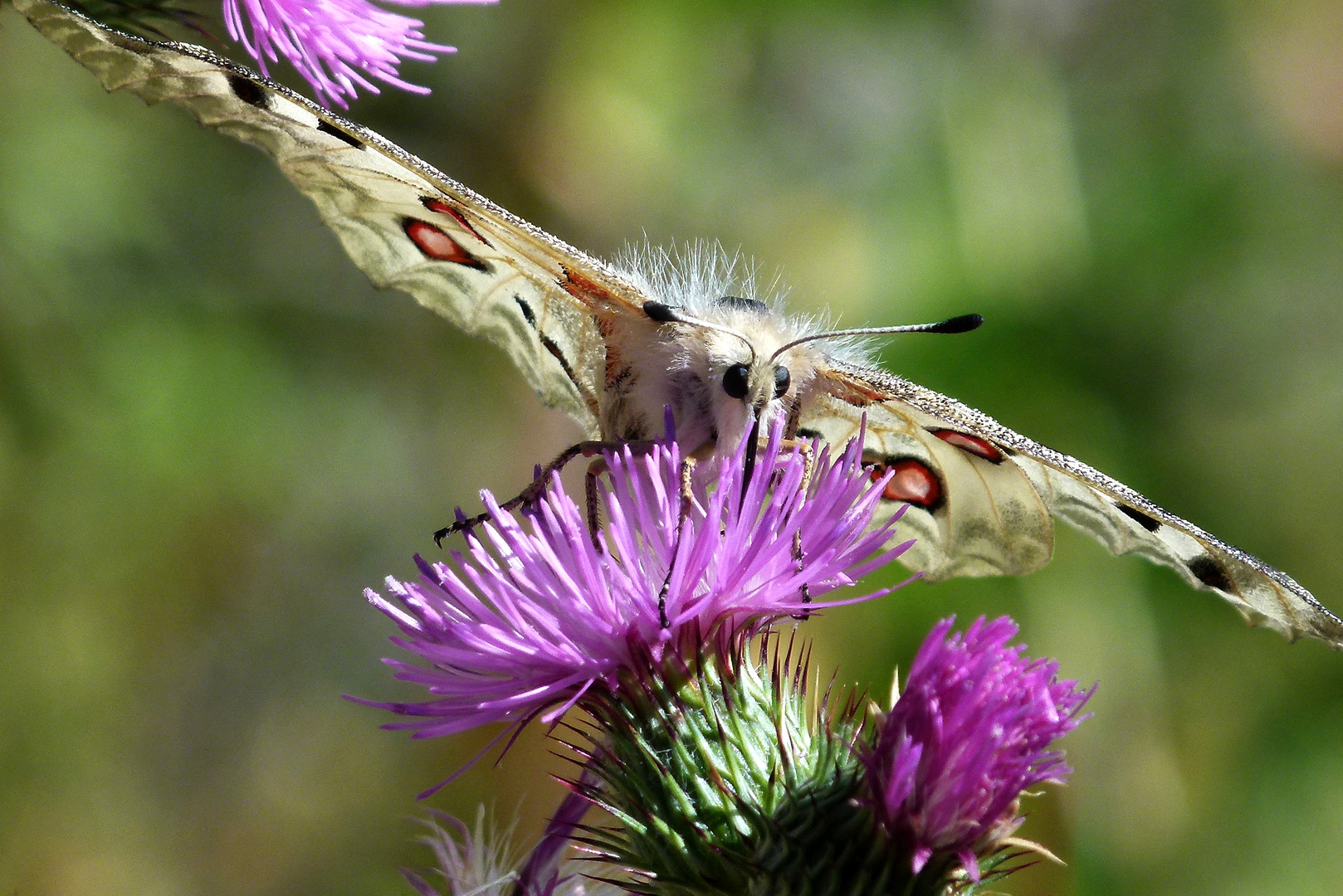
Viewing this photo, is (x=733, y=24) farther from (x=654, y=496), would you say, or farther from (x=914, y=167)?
(x=654, y=496)

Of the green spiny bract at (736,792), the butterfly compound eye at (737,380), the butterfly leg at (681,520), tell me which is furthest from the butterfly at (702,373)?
the green spiny bract at (736,792)

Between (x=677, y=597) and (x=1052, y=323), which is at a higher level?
(x=1052, y=323)

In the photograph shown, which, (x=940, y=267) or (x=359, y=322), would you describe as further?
(x=359, y=322)

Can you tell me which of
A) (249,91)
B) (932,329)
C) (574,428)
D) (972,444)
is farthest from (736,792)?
(574,428)

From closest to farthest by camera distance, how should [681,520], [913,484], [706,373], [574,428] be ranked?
1. [681,520]
2. [706,373]
3. [913,484]
4. [574,428]

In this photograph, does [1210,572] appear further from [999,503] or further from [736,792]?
[736,792]

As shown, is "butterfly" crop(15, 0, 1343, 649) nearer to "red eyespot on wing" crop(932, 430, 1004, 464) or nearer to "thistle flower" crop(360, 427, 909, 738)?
"red eyespot on wing" crop(932, 430, 1004, 464)

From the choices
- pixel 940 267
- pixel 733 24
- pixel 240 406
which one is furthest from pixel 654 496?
pixel 733 24
